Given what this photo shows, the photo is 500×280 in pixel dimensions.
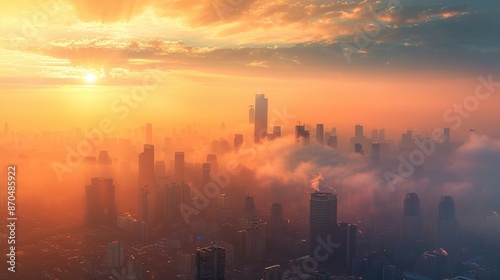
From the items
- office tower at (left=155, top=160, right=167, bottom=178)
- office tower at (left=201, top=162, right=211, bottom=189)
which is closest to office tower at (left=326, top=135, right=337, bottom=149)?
office tower at (left=201, top=162, right=211, bottom=189)

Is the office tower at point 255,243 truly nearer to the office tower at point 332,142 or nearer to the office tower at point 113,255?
the office tower at point 113,255

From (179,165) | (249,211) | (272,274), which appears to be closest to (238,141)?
(179,165)

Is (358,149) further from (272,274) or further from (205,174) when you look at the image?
(272,274)

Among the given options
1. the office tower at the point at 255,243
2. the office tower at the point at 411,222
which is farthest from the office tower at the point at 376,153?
the office tower at the point at 255,243

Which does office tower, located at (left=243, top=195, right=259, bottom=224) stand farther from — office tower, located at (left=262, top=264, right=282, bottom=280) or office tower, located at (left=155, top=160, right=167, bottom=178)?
office tower, located at (left=155, top=160, right=167, bottom=178)

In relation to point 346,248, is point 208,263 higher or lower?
higher
